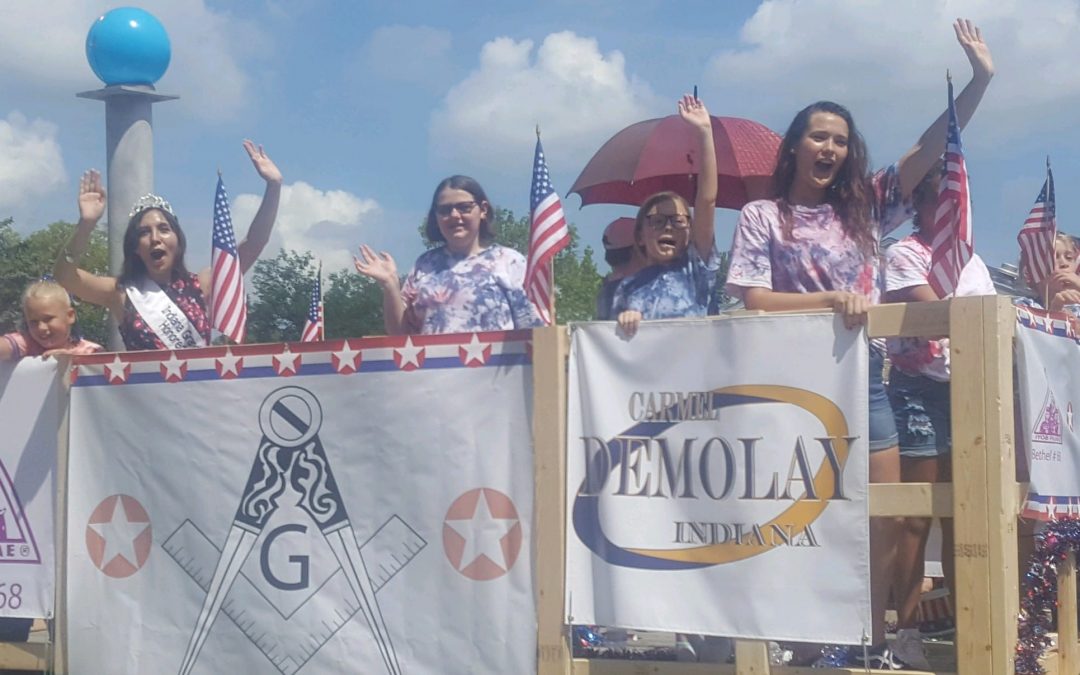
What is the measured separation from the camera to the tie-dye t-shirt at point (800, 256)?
479 centimetres

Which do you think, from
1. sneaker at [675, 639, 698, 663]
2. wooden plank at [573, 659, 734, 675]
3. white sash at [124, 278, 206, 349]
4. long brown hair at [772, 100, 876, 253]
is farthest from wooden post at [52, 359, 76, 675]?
long brown hair at [772, 100, 876, 253]

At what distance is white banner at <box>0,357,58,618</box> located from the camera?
5758 millimetres

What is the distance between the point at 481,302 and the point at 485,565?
4.10ft

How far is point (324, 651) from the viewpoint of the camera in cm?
513

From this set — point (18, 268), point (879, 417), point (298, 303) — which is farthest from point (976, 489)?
point (18, 268)

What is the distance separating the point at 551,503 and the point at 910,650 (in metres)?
1.35

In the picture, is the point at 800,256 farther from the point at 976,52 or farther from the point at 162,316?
the point at 162,316

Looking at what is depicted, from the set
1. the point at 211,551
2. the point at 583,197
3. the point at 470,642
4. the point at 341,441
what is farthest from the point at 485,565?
the point at 583,197

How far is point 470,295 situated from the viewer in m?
5.69

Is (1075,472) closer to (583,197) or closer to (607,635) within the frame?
(607,635)

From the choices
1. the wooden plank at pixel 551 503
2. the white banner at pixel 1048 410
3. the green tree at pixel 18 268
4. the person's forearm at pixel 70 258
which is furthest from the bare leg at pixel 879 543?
the green tree at pixel 18 268

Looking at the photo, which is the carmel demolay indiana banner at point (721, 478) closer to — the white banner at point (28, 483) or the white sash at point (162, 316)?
the white sash at point (162, 316)

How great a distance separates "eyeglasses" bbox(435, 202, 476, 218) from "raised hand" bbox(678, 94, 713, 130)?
44.1 inches

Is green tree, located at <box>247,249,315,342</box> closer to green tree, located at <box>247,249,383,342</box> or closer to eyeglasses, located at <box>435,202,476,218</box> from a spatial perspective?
green tree, located at <box>247,249,383,342</box>
